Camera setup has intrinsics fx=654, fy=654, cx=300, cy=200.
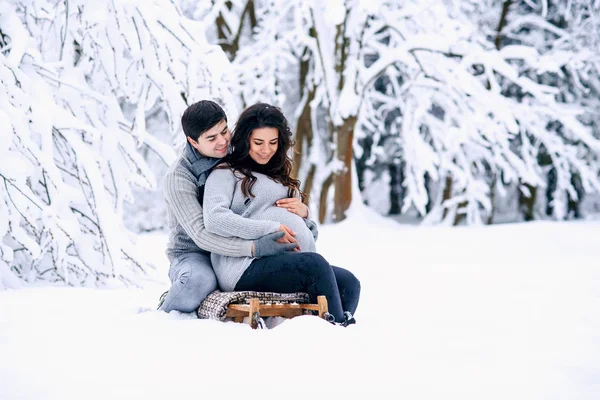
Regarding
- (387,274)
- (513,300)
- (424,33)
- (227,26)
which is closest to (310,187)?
(227,26)

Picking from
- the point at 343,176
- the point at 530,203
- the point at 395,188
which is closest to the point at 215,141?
the point at 343,176

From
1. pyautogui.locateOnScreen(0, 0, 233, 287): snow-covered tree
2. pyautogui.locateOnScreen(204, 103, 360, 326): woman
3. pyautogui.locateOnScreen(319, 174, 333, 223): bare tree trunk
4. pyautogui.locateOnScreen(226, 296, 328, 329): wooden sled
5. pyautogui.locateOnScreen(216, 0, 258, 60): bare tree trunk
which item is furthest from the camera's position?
pyautogui.locateOnScreen(319, 174, 333, 223): bare tree trunk

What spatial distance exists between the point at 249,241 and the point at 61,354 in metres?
0.91

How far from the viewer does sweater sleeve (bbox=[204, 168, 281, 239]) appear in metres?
2.88

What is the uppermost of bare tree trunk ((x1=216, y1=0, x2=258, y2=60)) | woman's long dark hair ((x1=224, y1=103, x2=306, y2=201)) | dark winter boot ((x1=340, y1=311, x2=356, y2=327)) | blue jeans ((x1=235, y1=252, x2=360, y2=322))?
bare tree trunk ((x1=216, y1=0, x2=258, y2=60))

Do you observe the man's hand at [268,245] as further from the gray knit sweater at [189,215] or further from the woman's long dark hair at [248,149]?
the woman's long dark hair at [248,149]

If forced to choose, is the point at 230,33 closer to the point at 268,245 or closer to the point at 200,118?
the point at 200,118

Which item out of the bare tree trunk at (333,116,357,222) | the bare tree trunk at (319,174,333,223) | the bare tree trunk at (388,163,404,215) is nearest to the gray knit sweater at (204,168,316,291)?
the bare tree trunk at (333,116,357,222)

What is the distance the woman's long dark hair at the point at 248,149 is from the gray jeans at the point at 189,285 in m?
0.42

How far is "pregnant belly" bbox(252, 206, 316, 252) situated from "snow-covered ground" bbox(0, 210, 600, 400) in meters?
0.48

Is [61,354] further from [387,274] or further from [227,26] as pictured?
[227,26]

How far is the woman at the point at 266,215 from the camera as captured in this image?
290 cm

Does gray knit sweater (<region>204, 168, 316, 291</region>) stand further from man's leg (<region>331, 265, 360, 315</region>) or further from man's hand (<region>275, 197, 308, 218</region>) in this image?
man's leg (<region>331, 265, 360, 315</region>)

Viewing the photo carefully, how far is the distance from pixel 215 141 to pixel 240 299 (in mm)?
765
